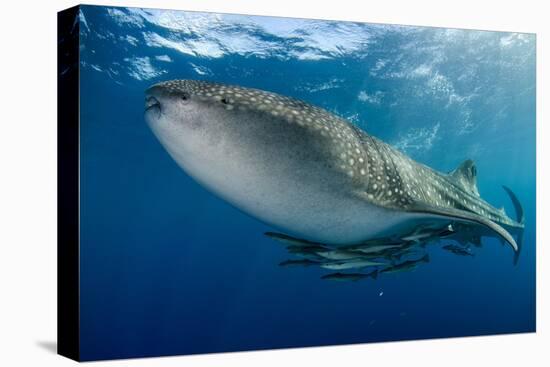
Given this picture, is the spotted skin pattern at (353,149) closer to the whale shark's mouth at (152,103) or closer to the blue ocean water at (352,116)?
the whale shark's mouth at (152,103)

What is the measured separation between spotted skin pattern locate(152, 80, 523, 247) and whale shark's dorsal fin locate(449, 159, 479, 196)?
134 centimetres

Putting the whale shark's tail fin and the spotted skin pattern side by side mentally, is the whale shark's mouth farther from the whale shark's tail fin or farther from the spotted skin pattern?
the whale shark's tail fin

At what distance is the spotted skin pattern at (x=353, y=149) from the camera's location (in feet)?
15.7

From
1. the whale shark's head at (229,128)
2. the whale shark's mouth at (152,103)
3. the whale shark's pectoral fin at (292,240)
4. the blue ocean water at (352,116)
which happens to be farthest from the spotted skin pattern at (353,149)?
the blue ocean water at (352,116)

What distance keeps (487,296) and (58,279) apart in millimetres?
6385

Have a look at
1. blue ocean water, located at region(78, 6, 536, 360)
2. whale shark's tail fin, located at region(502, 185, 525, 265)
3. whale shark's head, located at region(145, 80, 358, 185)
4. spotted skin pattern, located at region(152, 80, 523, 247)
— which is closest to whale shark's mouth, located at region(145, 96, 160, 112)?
whale shark's head, located at region(145, 80, 358, 185)

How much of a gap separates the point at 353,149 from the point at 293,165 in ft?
2.58

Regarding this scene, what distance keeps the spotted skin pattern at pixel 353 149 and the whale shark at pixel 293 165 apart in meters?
0.01

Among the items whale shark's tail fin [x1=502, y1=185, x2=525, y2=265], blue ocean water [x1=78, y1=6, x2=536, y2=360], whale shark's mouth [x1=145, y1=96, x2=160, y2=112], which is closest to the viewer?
whale shark's mouth [x1=145, y1=96, x2=160, y2=112]

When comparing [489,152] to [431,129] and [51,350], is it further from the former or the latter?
[51,350]

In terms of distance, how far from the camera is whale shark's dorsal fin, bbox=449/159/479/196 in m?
8.46

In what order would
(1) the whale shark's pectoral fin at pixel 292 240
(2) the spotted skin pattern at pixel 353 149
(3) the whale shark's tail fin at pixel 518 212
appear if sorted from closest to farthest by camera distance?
1. (2) the spotted skin pattern at pixel 353 149
2. (1) the whale shark's pectoral fin at pixel 292 240
3. (3) the whale shark's tail fin at pixel 518 212

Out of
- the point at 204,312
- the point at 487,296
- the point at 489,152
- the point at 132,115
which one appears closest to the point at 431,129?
the point at 489,152

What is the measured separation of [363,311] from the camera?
799 cm
